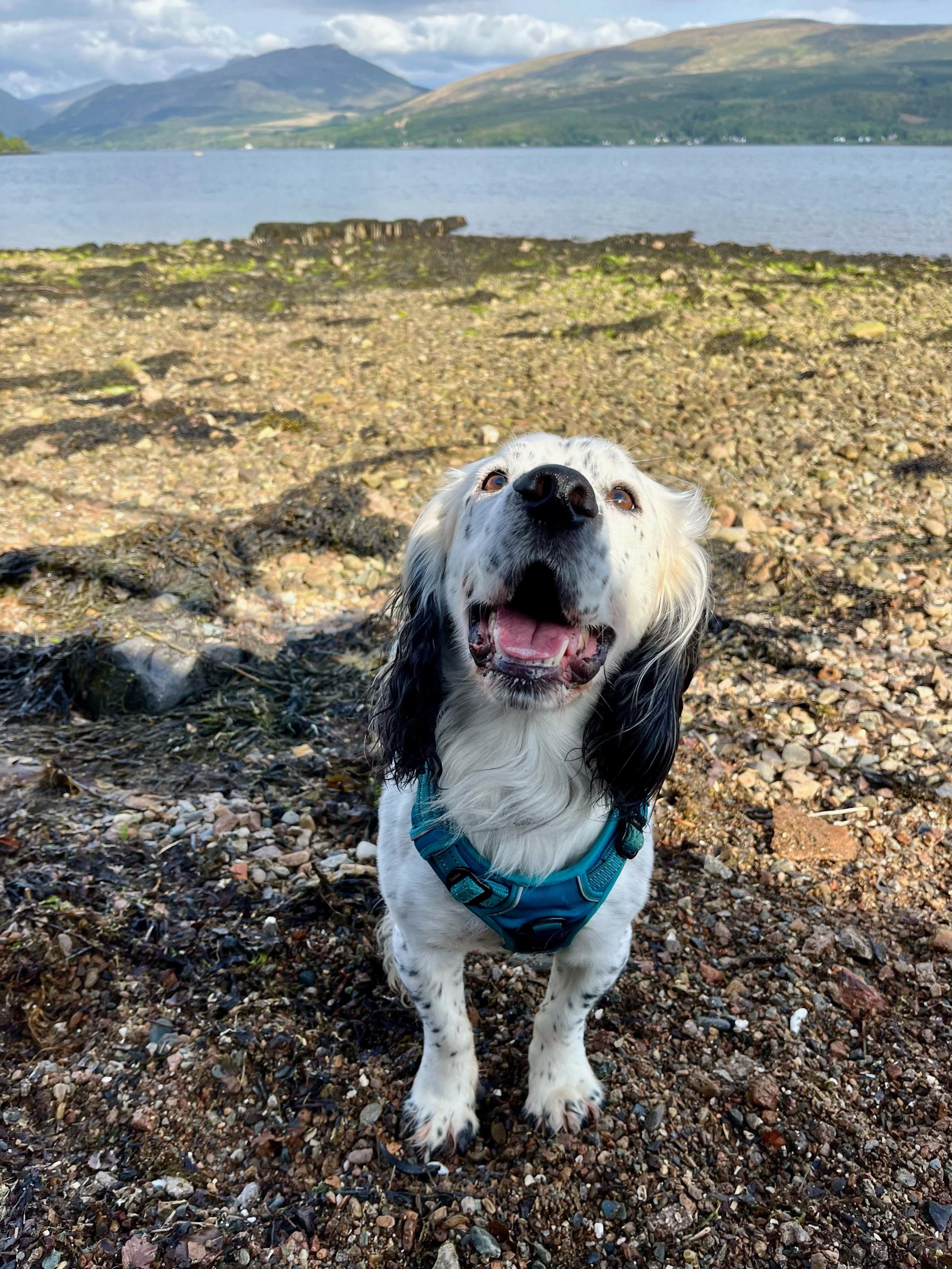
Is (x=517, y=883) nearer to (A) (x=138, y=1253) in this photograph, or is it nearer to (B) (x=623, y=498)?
(B) (x=623, y=498)

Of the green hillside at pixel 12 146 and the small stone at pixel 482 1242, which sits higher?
the green hillside at pixel 12 146

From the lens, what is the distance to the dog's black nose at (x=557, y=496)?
2068mm

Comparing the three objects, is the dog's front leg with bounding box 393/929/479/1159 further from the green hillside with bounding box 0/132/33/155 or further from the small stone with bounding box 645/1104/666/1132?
the green hillside with bounding box 0/132/33/155

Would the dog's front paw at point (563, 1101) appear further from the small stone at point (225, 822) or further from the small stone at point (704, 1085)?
the small stone at point (225, 822)

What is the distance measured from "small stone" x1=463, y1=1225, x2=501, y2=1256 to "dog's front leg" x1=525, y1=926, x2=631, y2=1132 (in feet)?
1.29

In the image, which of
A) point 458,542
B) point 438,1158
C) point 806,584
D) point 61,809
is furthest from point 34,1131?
point 806,584

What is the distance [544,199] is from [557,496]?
40105 millimetres

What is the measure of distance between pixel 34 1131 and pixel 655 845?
252 cm

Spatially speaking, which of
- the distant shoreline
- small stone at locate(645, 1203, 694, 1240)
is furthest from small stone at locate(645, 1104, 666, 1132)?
the distant shoreline

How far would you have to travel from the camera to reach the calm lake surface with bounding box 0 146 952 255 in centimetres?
2567

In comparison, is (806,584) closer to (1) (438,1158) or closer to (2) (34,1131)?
(1) (438,1158)

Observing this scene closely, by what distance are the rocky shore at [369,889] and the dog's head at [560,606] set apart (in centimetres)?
112

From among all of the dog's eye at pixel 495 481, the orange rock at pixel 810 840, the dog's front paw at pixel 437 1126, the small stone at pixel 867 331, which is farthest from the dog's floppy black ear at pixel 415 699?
the small stone at pixel 867 331

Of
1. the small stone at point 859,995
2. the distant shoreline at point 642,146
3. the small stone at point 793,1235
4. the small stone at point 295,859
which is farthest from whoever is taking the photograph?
the distant shoreline at point 642,146
